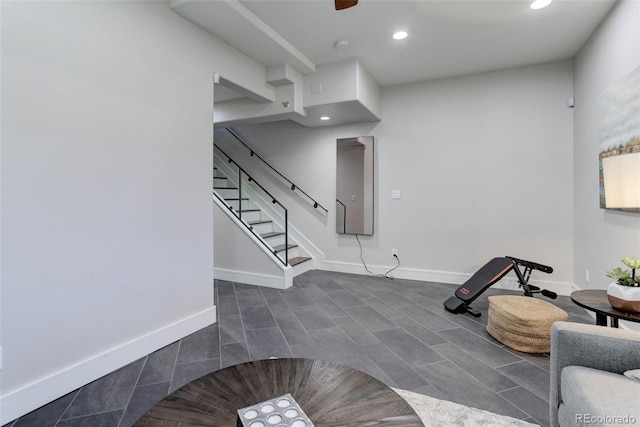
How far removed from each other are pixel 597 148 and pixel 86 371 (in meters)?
4.57

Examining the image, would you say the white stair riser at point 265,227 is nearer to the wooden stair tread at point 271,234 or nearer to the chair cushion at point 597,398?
the wooden stair tread at point 271,234

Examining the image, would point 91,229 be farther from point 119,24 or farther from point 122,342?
point 119,24

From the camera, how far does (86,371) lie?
194cm

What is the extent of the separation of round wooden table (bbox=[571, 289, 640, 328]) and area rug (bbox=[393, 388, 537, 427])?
0.73 metres

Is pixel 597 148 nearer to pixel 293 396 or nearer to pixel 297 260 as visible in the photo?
pixel 293 396

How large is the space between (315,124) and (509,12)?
278 centimetres

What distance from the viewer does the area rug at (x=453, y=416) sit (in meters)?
1.57

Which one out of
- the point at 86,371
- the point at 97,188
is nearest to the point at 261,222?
the point at 97,188

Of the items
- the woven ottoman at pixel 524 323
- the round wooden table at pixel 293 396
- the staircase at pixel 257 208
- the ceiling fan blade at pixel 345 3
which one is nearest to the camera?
the round wooden table at pixel 293 396

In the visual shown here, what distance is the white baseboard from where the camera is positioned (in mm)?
1631

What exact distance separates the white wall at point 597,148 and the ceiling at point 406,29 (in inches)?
9.6

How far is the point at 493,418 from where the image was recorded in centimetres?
161

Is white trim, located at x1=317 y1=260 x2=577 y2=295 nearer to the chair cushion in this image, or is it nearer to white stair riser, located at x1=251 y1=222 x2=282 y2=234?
white stair riser, located at x1=251 y1=222 x2=282 y2=234
